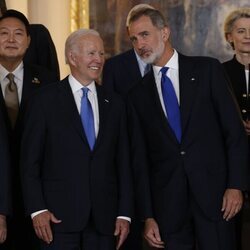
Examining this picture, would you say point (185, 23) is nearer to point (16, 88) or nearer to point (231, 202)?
point (16, 88)

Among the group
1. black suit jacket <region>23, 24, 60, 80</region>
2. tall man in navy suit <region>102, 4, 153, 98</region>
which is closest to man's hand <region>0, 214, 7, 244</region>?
tall man in navy suit <region>102, 4, 153, 98</region>

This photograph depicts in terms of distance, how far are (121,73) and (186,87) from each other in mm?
950

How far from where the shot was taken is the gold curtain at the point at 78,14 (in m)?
7.34

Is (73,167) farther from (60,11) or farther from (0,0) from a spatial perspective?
(60,11)

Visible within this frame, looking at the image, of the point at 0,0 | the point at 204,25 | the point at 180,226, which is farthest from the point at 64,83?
the point at 204,25

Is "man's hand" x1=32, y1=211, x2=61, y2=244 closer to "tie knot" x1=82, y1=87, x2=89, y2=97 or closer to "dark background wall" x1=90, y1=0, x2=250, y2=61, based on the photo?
"tie knot" x1=82, y1=87, x2=89, y2=97

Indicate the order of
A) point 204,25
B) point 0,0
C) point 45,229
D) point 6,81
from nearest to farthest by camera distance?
Result: point 45,229 → point 6,81 → point 0,0 → point 204,25

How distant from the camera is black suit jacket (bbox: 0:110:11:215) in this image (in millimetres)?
3354

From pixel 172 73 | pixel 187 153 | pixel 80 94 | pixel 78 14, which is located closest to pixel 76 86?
pixel 80 94

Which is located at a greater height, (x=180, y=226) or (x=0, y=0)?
(x=0, y=0)

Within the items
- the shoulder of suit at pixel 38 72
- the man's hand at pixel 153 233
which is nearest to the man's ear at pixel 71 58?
the shoulder of suit at pixel 38 72

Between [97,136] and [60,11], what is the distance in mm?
4258

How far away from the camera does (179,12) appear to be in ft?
23.0

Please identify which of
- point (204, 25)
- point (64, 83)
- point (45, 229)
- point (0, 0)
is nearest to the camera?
point (45, 229)
